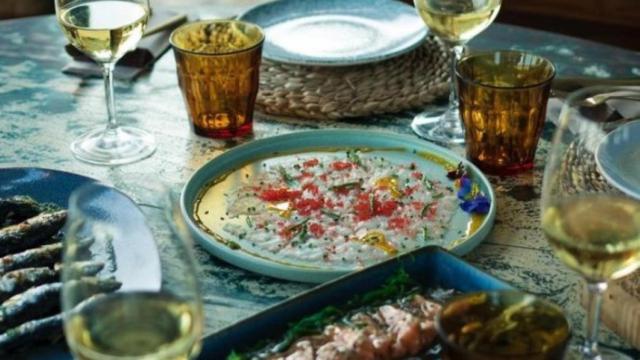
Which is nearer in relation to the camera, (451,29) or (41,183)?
(41,183)

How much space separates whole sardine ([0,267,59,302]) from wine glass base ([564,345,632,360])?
1.72 feet

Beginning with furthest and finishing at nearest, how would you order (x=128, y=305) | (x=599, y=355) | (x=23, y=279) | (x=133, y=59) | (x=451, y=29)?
(x=133, y=59) → (x=451, y=29) → (x=23, y=279) → (x=599, y=355) → (x=128, y=305)

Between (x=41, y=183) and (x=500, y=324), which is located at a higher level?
(x=500, y=324)

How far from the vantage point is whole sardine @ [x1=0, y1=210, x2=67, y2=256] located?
1266 millimetres

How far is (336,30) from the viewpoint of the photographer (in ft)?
6.17

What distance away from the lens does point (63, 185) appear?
4.65ft

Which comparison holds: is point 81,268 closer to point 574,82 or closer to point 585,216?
point 585,216

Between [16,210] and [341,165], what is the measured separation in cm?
41

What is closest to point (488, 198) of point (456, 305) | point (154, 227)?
point (456, 305)

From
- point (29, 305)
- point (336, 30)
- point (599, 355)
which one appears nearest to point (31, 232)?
point (29, 305)

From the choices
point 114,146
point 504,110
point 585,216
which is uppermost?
point 585,216

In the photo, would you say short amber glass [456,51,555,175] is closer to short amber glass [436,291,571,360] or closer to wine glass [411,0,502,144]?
wine glass [411,0,502,144]

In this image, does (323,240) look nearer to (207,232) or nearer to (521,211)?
(207,232)

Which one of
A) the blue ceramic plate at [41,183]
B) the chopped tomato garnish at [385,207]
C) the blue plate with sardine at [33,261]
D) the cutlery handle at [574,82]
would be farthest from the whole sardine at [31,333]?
the cutlery handle at [574,82]
